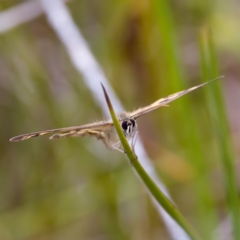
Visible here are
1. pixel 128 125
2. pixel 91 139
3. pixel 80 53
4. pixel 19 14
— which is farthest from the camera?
pixel 91 139

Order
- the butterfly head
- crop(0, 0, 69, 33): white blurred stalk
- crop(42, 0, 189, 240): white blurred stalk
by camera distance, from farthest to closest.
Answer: crop(0, 0, 69, 33): white blurred stalk → crop(42, 0, 189, 240): white blurred stalk → the butterfly head

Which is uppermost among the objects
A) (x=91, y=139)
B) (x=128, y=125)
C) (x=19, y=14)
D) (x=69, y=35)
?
(x=19, y=14)

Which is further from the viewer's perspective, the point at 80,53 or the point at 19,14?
the point at 19,14

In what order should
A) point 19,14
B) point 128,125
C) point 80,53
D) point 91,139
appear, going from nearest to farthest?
1. point 128,125
2. point 80,53
3. point 19,14
4. point 91,139

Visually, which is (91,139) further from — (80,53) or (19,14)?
(19,14)

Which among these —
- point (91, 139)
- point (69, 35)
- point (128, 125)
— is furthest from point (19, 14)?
point (128, 125)

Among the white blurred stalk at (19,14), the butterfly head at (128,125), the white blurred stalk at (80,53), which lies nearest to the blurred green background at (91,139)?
the white blurred stalk at (19,14)

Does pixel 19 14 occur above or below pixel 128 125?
above

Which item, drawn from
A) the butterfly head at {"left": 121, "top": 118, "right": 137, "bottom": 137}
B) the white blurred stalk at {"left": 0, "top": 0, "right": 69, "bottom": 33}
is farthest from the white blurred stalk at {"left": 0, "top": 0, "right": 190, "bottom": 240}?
the butterfly head at {"left": 121, "top": 118, "right": 137, "bottom": 137}

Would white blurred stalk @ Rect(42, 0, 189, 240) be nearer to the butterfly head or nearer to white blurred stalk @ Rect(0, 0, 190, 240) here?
white blurred stalk @ Rect(0, 0, 190, 240)

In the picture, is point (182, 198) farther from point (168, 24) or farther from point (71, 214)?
point (168, 24)
